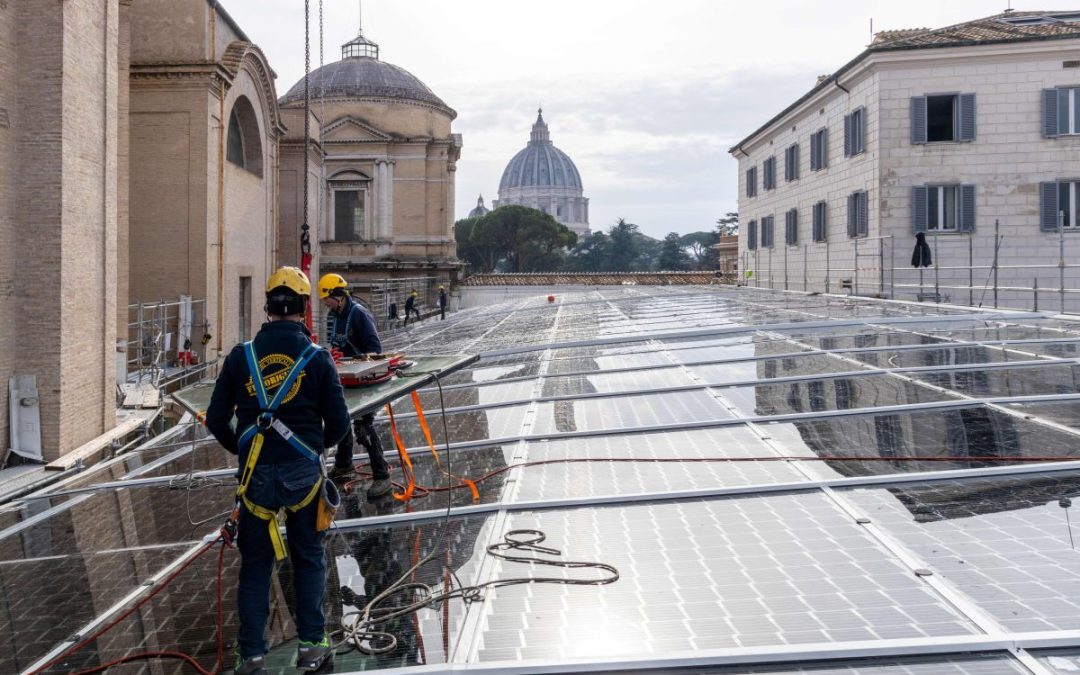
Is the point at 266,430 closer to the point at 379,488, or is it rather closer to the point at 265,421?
the point at 265,421

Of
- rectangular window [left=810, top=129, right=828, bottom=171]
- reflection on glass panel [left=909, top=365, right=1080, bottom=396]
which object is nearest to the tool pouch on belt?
reflection on glass panel [left=909, top=365, right=1080, bottom=396]

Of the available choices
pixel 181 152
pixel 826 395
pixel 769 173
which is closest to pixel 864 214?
pixel 769 173

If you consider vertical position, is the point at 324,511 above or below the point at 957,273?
below

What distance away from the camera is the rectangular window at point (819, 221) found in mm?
34531

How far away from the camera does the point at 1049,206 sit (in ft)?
93.6

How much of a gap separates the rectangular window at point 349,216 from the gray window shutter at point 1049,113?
34793 mm

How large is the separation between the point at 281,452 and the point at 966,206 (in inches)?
1092

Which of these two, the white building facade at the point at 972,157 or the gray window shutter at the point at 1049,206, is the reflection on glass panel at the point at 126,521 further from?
the gray window shutter at the point at 1049,206

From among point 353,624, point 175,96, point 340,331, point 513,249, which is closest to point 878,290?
point 175,96

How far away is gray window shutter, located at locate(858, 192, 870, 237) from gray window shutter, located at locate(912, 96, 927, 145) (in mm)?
2129

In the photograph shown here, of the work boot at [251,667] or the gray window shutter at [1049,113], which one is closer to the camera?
the work boot at [251,667]

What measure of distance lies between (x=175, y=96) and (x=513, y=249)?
69388 mm

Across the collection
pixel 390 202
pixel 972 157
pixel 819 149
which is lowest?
pixel 972 157

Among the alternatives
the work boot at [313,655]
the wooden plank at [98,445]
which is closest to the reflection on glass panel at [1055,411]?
the work boot at [313,655]
